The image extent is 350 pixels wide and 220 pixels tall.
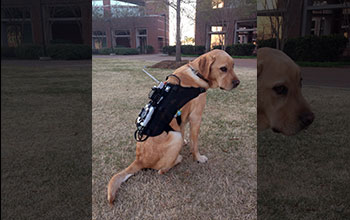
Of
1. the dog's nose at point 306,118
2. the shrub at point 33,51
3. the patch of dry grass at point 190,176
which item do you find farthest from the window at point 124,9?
the shrub at point 33,51

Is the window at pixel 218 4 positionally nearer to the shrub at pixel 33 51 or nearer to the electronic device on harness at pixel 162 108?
the electronic device on harness at pixel 162 108

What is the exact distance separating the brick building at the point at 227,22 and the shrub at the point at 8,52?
3.06ft

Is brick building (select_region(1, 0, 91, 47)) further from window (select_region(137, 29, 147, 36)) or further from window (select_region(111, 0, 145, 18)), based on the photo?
window (select_region(137, 29, 147, 36))

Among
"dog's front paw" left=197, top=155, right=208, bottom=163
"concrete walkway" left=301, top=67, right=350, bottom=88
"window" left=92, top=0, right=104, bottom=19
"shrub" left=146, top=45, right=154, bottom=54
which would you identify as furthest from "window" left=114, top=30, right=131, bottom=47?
"concrete walkway" left=301, top=67, right=350, bottom=88

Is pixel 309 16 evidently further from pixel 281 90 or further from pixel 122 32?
pixel 122 32

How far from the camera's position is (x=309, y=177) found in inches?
99.8

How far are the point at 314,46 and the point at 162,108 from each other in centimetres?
161

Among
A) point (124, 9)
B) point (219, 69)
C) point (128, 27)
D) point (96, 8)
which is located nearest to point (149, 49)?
point (128, 27)

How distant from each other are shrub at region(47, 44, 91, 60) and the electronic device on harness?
1704mm

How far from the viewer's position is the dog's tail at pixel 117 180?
2164mm

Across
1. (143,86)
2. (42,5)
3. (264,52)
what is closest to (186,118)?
(264,52)

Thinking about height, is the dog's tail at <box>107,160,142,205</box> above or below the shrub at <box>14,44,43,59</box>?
below

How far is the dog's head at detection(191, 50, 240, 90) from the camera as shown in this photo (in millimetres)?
2211

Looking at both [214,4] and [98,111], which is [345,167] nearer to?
[214,4]
